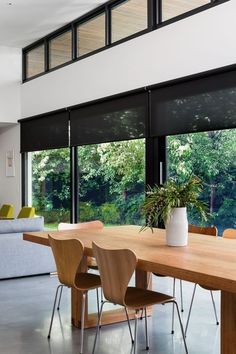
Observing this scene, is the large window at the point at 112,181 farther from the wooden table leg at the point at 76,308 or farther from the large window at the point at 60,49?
the wooden table leg at the point at 76,308

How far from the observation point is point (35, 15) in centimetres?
759

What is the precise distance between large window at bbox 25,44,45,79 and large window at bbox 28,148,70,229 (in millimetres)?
1604

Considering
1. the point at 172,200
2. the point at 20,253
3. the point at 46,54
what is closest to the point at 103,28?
the point at 46,54

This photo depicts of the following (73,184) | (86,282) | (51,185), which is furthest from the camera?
(51,185)

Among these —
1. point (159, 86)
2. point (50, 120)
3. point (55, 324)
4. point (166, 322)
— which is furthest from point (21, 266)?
point (50, 120)

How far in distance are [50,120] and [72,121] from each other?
2.82 ft

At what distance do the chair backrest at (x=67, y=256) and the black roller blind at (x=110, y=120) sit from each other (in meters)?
3.11

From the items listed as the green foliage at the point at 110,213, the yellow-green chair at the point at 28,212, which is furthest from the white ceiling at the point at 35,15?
the yellow-green chair at the point at 28,212

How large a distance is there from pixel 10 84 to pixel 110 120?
3.62 meters

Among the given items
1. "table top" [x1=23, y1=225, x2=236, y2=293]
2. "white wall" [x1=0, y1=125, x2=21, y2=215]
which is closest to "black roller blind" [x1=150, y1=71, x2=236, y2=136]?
"table top" [x1=23, y1=225, x2=236, y2=293]

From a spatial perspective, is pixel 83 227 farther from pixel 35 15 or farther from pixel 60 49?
pixel 60 49

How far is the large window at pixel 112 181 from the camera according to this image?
6.80m

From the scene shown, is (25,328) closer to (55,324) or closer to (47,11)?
(55,324)

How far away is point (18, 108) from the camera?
9.85 m
